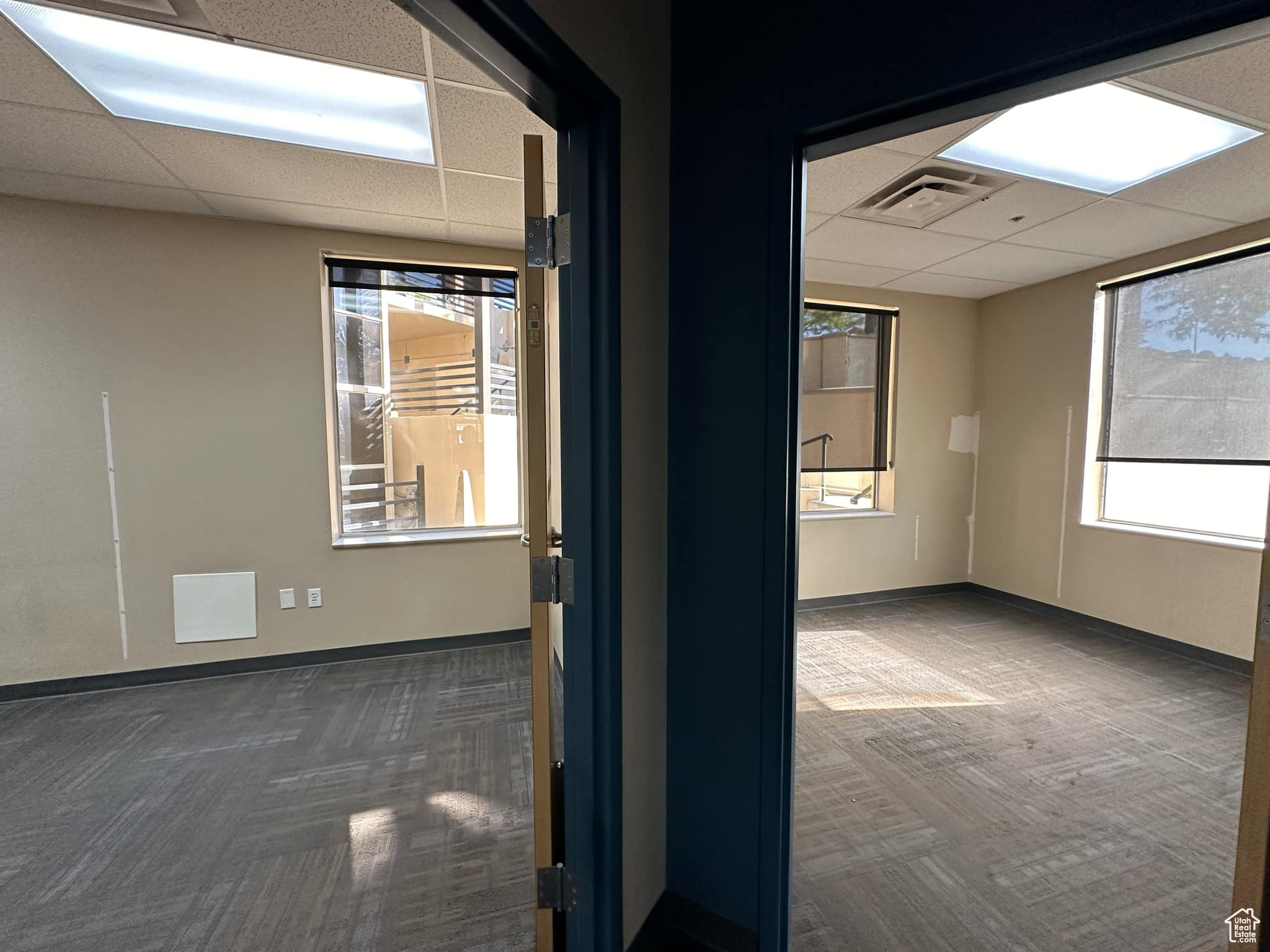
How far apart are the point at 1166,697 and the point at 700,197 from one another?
11.0 ft

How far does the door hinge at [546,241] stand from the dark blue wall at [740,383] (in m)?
0.34

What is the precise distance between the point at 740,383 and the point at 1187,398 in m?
3.56

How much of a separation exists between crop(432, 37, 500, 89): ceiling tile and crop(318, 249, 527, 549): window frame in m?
1.62

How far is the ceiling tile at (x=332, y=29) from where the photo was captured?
1465 mm

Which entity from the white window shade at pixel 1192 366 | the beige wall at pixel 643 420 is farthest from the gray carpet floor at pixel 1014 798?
the white window shade at pixel 1192 366

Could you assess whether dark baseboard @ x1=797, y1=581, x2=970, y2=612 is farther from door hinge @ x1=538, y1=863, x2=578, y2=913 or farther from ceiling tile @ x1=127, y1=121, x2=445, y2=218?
ceiling tile @ x1=127, y1=121, x2=445, y2=218

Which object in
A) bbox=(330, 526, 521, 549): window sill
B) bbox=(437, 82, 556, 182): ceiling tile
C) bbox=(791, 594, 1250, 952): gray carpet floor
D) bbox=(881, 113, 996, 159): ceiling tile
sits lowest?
bbox=(791, 594, 1250, 952): gray carpet floor

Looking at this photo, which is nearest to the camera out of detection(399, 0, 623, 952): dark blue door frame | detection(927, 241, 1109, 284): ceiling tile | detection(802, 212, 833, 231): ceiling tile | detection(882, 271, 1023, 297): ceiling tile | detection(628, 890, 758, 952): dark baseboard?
detection(399, 0, 623, 952): dark blue door frame

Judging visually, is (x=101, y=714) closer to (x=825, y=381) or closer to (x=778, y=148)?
(x=778, y=148)

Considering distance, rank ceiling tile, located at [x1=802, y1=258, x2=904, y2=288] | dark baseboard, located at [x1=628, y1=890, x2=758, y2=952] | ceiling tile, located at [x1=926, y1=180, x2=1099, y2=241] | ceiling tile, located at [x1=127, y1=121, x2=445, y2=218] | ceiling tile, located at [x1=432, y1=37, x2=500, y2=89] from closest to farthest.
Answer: dark baseboard, located at [x1=628, y1=890, x2=758, y2=952] → ceiling tile, located at [x1=432, y1=37, x2=500, y2=89] → ceiling tile, located at [x1=127, y1=121, x2=445, y2=218] → ceiling tile, located at [x1=926, y1=180, x2=1099, y2=241] → ceiling tile, located at [x1=802, y1=258, x2=904, y2=288]

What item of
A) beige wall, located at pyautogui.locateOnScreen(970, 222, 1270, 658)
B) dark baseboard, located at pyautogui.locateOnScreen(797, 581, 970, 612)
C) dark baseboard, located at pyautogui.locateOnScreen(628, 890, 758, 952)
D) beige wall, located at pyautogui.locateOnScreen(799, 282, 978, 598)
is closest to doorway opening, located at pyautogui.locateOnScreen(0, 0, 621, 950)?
dark baseboard, located at pyautogui.locateOnScreen(628, 890, 758, 952)

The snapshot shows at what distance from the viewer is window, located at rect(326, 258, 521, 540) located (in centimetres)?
326

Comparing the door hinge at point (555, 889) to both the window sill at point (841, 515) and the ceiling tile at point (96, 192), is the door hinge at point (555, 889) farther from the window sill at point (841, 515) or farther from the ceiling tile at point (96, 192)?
the window sill at point (841, 515)

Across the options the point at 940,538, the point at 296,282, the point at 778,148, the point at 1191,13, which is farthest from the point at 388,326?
the point at 940,538
